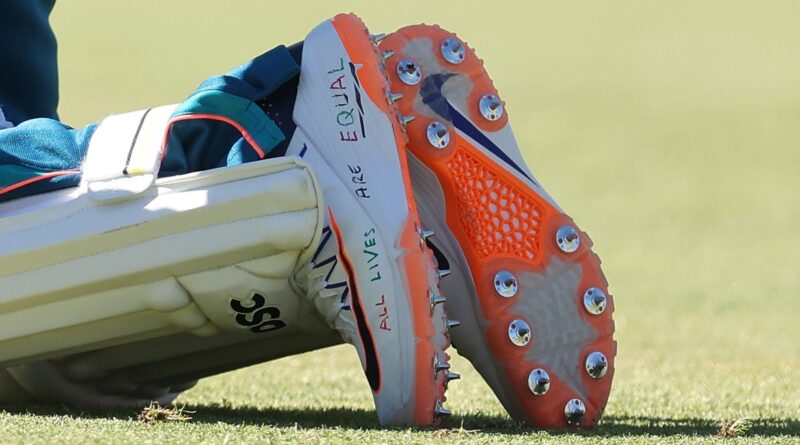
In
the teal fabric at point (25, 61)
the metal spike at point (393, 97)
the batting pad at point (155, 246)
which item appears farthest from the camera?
the teal fabric at point (25, 61)

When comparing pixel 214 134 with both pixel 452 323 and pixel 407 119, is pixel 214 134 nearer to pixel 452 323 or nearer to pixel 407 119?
pixel 407 119

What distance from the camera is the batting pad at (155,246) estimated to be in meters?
1.62

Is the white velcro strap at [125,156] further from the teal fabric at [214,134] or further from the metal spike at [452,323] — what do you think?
the metal spike at [452,323]

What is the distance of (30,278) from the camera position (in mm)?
1677

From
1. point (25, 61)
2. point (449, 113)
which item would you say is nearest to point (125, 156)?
point (449, 113)

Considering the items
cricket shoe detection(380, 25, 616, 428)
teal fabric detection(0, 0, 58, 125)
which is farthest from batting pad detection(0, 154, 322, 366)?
teal fabric detection(0, 0, 58, 125)

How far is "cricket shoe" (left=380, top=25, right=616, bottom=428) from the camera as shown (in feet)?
5.86

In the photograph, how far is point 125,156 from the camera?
166 centimetres

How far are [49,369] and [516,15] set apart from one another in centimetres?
1029

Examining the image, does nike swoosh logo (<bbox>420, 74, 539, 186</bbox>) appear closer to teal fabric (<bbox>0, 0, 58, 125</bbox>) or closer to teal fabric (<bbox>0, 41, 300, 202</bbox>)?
teal fabric (<bbox>0, 41, 300, 202</bbox>)

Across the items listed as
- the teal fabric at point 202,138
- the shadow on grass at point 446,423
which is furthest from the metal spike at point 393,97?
the shadow on grass at point 446,423

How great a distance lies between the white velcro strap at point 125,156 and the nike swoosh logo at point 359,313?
22 cm

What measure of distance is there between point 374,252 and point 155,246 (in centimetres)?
26

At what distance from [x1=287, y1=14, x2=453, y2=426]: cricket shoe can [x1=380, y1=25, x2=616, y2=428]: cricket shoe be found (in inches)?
4.6
